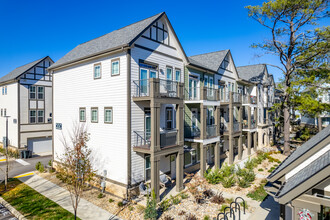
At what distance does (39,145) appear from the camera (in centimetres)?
2767

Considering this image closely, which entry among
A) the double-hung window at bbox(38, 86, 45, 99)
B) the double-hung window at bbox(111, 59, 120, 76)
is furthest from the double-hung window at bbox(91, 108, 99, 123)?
the double-hung window at bbox(38, 86, 45, 99)

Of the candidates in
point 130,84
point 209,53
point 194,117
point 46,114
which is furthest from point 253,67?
point 46,114

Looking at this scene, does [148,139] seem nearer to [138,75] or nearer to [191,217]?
[138,75]

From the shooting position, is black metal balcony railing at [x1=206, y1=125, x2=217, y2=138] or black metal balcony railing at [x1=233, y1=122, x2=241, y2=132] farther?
black metal balcony railing at [x1=233, y1=122, x2=241, y2=132]

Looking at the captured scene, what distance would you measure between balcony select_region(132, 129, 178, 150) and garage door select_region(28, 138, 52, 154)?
20.1m

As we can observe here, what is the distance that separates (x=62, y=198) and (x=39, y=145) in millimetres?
17367

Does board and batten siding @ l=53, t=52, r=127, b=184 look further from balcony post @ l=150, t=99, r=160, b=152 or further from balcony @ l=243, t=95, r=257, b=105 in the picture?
balcony @ l=243, t=95, r=257, b=105

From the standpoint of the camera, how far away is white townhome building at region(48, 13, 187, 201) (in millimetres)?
13273

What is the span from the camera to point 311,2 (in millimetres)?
22172

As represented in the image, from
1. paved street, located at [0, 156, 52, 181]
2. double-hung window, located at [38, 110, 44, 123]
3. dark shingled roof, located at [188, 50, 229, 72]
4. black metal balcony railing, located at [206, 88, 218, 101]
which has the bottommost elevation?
paved street, located at [0, 156, 52, 181]

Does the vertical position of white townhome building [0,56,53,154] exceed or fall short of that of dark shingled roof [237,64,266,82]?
it falls short

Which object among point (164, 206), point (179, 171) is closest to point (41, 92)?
point (179, 171)

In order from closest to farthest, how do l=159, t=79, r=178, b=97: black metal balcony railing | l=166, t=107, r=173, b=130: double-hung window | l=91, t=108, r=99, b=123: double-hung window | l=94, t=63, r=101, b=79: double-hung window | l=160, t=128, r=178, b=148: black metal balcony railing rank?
1. l=160, t=128, r=178, b=148: black metal balcony railing
2. l=159, t=79, r=178, b=97: black metal balcony railing
3. l=94, t=63, r=101, b=79: double-hung window
4. l=91, t=108, r=99, b=123: double-hung window
5. l=166, t=107, r=173, b=130: double-hung window

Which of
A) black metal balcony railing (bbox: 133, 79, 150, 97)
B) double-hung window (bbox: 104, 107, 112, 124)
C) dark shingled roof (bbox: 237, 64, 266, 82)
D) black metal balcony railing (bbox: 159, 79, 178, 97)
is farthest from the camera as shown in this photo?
dark shingled roof (bbox: 237, 64, 266, 82)
